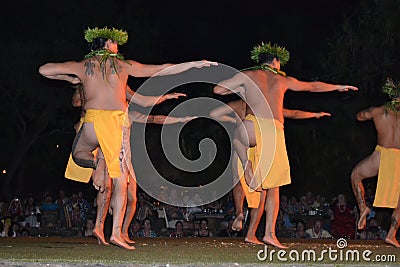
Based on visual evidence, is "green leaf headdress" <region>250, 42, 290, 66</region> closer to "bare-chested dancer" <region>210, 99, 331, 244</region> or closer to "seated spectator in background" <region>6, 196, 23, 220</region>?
"bare-chested dancer" <region>210, 99, 331, 244</region>

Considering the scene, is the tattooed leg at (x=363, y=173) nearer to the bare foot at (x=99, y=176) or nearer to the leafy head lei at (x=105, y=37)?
the bare foot at (x=99, y=176)

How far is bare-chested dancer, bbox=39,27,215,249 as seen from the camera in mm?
7105

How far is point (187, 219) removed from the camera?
13453mm

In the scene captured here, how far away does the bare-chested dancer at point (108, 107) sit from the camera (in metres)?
7.11

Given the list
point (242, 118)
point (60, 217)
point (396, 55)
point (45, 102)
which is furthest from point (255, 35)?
point (242, 118)

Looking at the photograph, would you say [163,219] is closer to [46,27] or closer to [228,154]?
[228,154]

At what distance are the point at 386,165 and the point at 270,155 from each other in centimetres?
147

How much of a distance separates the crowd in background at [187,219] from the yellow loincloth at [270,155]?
4313 millimetres

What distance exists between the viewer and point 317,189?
691 inches

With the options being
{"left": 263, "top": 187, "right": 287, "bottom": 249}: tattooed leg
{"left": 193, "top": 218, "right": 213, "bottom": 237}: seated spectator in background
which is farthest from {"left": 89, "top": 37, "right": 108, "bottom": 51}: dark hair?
{"left": 193, "top": 218, "right": 213, "bottom": 237}: seated spectator in background

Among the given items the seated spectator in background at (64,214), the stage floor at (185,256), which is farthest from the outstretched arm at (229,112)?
the seated spectator in background at (64,214)

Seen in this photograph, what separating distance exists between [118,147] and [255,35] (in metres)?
13.9

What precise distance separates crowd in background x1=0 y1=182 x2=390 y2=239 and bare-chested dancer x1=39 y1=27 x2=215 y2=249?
16.6ft

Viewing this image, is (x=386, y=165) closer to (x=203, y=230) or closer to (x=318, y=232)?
(x=318, y=232)
